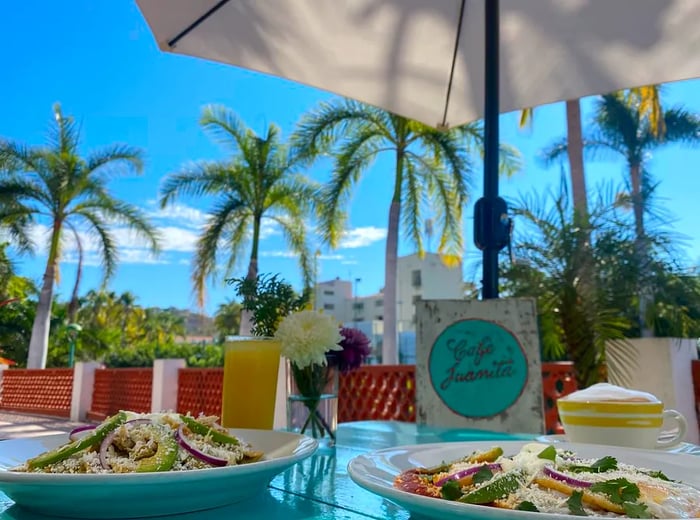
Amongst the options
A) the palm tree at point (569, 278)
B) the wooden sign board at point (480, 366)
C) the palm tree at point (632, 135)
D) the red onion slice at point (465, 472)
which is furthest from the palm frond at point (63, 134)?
the palm tree at point (632, 135)

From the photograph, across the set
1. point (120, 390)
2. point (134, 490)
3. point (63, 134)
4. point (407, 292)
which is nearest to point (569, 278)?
point (134, 490)

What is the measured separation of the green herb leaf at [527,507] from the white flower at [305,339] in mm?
527

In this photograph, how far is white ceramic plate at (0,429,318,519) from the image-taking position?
0.40 metres

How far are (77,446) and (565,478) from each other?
0.45m

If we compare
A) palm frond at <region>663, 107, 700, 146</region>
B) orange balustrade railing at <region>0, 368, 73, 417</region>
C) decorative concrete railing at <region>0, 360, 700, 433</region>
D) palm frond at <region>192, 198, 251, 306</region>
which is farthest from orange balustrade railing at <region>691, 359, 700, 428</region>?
palm frond at <region>663, 107, 700, 146</region>

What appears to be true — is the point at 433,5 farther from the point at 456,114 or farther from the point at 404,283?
the point at 404,283

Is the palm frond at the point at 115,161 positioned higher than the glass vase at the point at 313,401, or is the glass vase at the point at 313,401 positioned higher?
the palm frond at the point at 115,161

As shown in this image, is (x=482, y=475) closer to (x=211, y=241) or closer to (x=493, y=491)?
(x=493, y=491)

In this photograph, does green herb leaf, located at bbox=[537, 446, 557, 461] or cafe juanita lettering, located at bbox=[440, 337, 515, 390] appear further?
cafe juanita lettering, located at bbox=[440, 337, 515, 390]

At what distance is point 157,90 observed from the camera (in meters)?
29.5

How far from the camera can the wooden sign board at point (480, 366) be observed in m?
1.26

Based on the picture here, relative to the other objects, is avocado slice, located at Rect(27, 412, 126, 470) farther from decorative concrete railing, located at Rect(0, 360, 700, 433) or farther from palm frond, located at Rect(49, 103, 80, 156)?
palm frond, located at Rect(49, 103, 80, 156)

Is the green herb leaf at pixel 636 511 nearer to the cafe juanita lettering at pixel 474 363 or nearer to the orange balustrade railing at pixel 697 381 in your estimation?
the cafe juanita lettering at pixel 474 363

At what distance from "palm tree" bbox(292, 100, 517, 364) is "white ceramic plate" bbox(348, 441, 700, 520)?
21.3 feet
